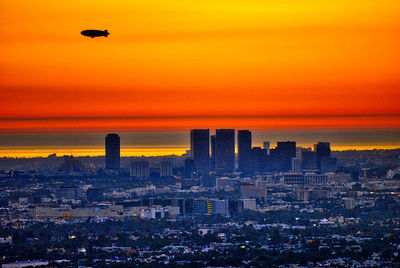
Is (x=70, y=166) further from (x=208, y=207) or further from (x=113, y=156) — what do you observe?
(x=208, y=207)

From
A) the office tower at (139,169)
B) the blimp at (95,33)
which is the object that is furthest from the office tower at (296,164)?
the blimp at (95,33)

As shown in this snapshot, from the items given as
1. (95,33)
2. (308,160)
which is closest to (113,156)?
(308,160)

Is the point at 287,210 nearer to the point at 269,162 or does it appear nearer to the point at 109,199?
the point at 109,199

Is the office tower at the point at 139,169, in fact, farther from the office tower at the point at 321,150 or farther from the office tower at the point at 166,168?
the office tower at the point at 321,150

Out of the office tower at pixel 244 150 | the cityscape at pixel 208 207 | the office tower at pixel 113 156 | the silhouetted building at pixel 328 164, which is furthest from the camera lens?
the office tower at pixel 113 156

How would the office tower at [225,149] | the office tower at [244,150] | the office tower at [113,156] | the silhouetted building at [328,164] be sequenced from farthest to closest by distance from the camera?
the office tower at [113,156] → the office tower at [244,150] → the office tower at [225,149] → the silhouetted building at [328,164]

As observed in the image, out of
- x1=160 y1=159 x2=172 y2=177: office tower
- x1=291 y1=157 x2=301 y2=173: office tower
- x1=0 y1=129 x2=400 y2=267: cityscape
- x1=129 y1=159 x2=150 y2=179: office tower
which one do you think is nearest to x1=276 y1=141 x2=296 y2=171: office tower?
x1=0 y1=129 x2=400 y2=267: cityscape
